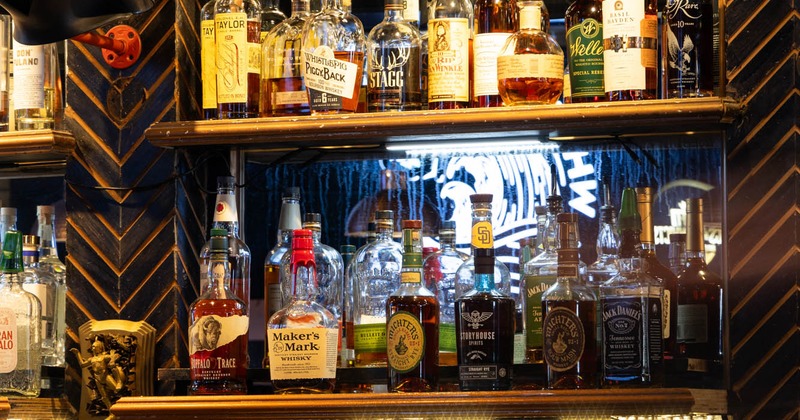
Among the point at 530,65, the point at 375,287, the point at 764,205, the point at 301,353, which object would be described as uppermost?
the point at 530,65

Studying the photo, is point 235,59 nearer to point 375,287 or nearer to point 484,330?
point 375,287

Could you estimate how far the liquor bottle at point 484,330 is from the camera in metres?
2.02

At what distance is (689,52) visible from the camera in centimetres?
206

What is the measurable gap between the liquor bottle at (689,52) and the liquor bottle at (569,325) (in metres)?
0.32

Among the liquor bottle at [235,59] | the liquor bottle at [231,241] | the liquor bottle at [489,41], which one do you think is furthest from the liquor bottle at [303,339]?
the liquor bottle at [489,41]

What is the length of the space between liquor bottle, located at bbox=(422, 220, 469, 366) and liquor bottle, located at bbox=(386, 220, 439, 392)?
9 centimetres

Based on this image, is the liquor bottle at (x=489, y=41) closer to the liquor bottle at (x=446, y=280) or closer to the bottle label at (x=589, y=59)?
the bottle label at (x=589, y=59)

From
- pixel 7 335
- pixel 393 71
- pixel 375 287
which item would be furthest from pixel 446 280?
pixel 7 335

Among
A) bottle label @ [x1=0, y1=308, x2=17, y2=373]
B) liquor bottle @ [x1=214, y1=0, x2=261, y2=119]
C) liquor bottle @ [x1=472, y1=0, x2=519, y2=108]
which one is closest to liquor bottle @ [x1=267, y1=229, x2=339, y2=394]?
liquor bottle @ [x1=214, y1=0, x2=261, y2=119]

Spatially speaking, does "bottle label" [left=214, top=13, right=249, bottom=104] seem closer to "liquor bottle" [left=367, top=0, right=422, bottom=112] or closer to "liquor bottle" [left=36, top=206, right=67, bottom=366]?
"liquor bottle" [left=367, top=0, right=422, bottom=112]

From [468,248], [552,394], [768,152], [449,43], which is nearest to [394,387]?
[552,394]

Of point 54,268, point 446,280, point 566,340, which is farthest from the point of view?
point 54,268

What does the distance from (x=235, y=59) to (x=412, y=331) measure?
0.65 meters

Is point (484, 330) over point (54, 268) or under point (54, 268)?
under
